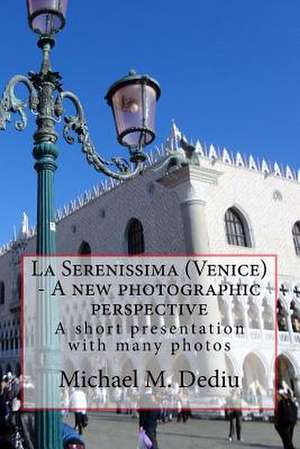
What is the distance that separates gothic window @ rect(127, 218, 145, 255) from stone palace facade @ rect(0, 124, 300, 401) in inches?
1.5

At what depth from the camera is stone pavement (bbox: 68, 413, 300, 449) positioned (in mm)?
8977

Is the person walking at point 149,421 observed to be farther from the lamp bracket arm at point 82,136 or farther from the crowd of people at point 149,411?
the lamp bracket arm at point 82,136

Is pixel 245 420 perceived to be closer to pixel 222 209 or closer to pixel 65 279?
pixel 222 209

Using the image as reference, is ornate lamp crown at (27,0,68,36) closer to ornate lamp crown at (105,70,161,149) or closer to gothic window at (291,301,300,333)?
ornate lamp crown at (105,70,161,149)

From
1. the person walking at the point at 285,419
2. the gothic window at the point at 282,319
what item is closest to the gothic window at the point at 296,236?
the gothic window at the point at 282,319

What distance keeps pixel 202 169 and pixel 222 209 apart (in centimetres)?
177

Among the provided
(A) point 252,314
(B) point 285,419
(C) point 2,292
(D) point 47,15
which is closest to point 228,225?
(A) point 252,314

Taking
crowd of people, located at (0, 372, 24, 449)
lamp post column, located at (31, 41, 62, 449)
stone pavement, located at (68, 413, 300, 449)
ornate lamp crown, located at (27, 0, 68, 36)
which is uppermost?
ornate lamp crown, located at (27, 0, 68, 36)

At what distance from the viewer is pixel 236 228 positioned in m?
20.0

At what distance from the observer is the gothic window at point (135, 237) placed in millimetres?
20969

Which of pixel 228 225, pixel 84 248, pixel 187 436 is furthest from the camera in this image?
pixel 84 248

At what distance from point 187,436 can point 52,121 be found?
317 inches

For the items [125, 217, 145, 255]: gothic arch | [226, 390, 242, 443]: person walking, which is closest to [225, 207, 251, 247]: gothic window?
[125, 217, 145, 255]: gothic arch

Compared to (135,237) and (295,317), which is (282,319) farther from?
(135,237)
